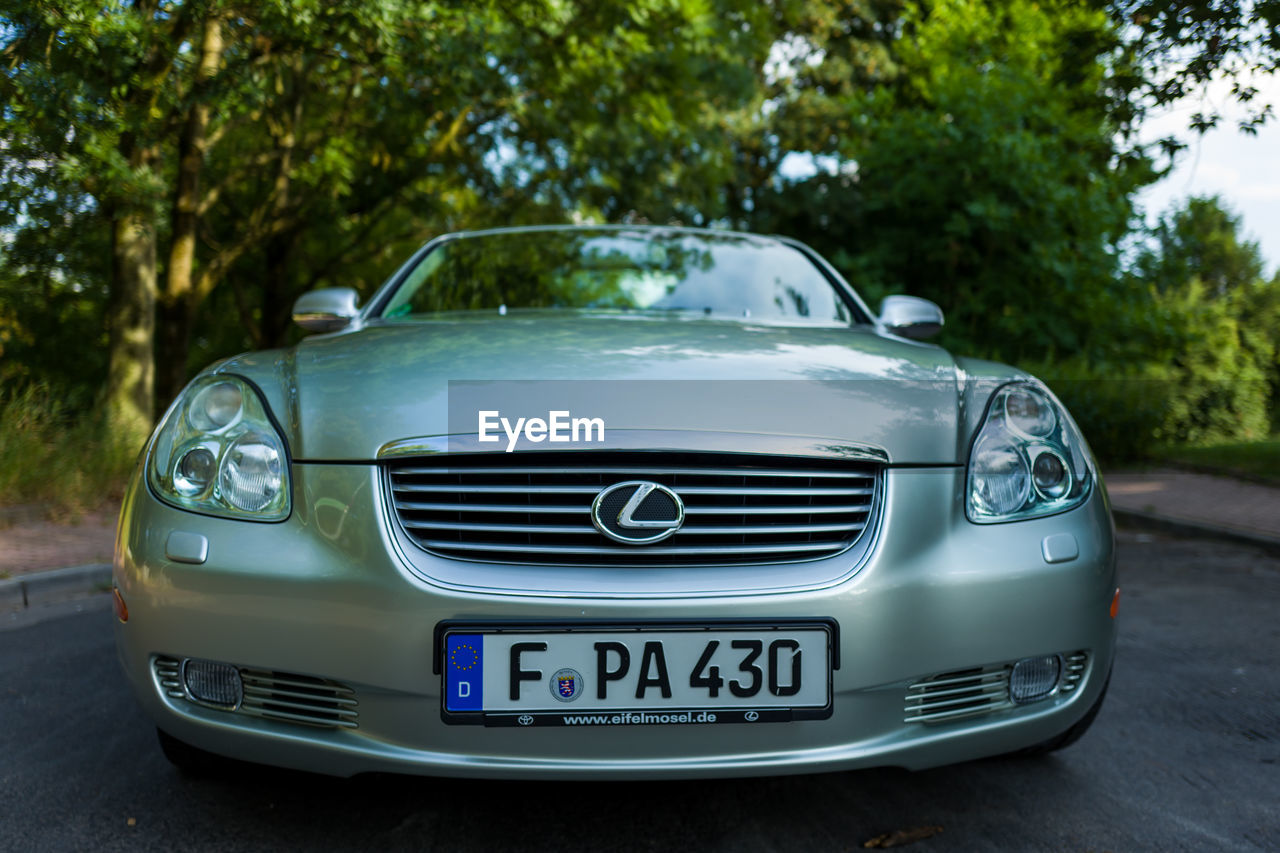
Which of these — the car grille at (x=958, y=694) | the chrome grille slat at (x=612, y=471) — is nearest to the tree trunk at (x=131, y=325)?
the chrome grille slat at (x=612, y=471)

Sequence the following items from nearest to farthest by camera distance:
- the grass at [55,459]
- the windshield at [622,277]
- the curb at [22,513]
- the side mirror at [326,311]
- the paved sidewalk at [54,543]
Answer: the side mirror at [326,311], the windshield at [622,277], the paved sidewalk at [54,543], the curb at [22,513], the grass at [55,459]

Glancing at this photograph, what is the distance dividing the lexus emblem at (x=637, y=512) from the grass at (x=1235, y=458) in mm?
9564

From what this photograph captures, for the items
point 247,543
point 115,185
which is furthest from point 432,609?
point 115,185

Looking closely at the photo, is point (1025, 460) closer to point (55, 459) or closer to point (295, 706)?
point (295, 706)

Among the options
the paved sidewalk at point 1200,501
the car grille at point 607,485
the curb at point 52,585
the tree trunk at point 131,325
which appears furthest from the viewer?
the tree trunk at point 131,325

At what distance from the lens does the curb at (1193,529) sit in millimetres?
6529

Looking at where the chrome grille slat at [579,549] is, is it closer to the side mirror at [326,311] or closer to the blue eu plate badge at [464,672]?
the blue eu plate badge at [464,672]

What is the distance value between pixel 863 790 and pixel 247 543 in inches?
55.5

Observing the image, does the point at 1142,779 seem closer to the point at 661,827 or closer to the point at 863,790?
the point at 863,790

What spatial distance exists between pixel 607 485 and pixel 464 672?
0.41 m

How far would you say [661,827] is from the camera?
219cm

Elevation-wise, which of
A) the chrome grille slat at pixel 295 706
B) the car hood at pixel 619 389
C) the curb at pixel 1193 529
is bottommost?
the curb at pixel 1193 529

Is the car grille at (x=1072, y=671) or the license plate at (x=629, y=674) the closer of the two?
the license plate at (x=629, y=674)

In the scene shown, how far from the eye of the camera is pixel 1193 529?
721cm
